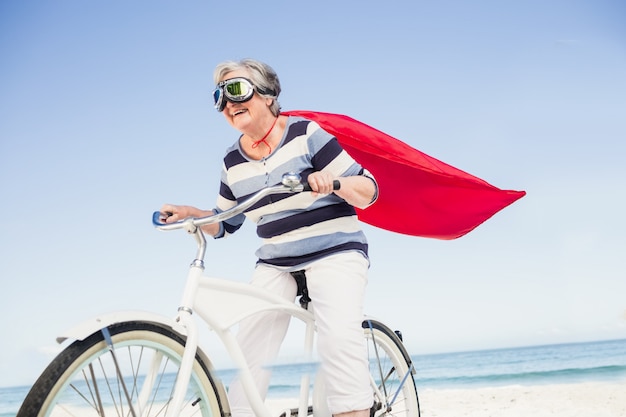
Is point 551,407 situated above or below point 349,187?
below

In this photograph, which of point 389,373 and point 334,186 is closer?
point 334,186

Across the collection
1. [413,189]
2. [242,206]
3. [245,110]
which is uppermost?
[245,110]

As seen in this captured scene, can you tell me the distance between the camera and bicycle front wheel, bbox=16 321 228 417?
1.90m

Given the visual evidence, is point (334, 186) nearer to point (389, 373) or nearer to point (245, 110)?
point (245, 110)

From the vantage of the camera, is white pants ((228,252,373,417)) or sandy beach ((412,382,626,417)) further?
sandy beach ((412,382,626,417))

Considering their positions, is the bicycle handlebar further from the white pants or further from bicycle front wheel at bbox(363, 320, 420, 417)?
bicycle front wheel at bbox(363, 320, 420, 417)

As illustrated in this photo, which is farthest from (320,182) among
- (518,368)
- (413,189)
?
(518,368)

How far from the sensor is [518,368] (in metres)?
20.1

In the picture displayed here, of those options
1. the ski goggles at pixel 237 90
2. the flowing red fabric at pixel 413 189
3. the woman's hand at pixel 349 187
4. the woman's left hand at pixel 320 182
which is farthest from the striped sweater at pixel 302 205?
the flowing red fabric at pixel 413 189

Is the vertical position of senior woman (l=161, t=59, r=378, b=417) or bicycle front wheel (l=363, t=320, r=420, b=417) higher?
senior woman (l=161, t=59, r=378, b=417)

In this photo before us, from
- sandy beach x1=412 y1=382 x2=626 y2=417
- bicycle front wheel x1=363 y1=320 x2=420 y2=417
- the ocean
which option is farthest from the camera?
the ocean

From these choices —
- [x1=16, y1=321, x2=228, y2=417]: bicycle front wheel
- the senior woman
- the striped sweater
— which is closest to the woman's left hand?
the senior woman

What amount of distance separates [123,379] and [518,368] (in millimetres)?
19709

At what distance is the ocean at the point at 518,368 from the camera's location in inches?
705
